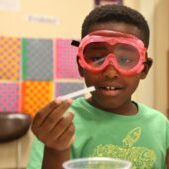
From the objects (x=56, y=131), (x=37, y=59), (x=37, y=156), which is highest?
(x=37, y=59)

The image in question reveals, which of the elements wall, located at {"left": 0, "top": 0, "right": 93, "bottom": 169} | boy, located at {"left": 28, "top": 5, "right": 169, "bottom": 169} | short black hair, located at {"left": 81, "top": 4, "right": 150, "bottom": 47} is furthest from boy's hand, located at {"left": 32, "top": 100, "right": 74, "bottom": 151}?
wall, located at {"left": 0, "top": 0, "right": 93, "bottom": 169}

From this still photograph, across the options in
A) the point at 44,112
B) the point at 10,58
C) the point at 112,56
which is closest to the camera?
the point at 44,112

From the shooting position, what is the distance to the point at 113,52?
0.94 m

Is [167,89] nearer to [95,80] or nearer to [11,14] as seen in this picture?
[11,14]

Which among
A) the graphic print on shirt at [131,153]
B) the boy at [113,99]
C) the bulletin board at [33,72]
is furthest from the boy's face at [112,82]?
the bulletin board at [33,72]

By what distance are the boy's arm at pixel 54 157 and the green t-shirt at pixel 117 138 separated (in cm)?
17

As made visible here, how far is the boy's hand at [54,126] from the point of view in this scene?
2.19 feet

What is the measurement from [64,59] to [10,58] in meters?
0.43

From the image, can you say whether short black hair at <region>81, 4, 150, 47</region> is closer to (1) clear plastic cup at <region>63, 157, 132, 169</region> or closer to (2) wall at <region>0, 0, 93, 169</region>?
(1) clear plastic cup at <region>63, 157, 132, 169</region>

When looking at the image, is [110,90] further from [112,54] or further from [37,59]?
[37,59]

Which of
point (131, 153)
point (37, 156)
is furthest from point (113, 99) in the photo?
point (37, 156)

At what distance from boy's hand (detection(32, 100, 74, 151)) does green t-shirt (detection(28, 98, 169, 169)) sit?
25 centimetres

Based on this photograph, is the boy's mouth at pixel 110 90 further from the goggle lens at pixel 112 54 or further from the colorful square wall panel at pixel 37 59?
the colorful square wall panel at pixel 37 59

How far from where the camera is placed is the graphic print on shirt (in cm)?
94
